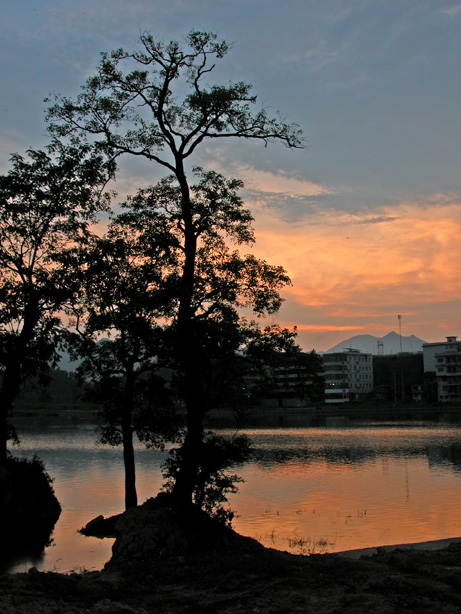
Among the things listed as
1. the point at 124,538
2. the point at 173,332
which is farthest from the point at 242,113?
the point at 124,538

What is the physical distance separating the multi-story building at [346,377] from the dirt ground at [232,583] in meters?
156

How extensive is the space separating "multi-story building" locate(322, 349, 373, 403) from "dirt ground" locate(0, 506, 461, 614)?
512ft

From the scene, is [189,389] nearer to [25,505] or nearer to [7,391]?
[7,391]

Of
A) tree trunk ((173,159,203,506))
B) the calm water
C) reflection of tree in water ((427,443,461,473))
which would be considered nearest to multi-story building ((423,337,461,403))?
the calm water

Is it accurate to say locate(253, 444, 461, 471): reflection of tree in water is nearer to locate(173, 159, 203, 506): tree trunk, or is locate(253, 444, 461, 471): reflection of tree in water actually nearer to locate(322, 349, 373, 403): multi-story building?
locate(173, 159, 203, 506): tree trunk

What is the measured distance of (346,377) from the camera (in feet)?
582

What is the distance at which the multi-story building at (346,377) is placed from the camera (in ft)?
573

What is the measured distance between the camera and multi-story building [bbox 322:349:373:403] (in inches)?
6870

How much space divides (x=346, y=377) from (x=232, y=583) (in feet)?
554

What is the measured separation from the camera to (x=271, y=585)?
12.7 meters

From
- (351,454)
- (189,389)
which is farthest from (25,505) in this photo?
(351,454)

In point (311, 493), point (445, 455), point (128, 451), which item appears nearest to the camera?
point (128, 451)

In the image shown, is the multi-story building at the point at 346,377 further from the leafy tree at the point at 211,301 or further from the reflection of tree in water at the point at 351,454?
the leafy tree at the point at 211,301

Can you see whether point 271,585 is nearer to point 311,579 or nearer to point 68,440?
point 311,579
